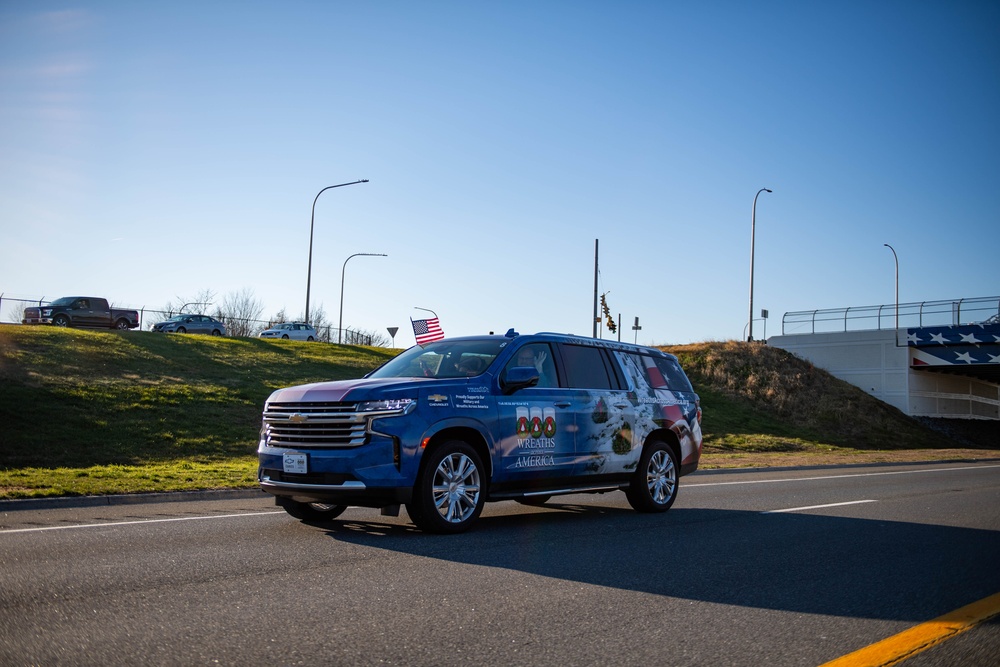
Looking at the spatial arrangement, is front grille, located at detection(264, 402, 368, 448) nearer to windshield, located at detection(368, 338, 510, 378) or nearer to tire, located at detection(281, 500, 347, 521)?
tire, located at detection(281, 500, 347, 521)

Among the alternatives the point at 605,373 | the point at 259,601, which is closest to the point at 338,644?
the point at 259,601

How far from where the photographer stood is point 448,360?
9.94m

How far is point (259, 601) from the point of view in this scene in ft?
18.4

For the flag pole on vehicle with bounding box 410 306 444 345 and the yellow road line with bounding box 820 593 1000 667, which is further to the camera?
the flag pole on vehicle with bounding box 410 306 444 345

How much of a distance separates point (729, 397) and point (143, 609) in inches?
1557

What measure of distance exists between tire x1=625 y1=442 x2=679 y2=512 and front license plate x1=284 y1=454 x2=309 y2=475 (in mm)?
Answer: 4401

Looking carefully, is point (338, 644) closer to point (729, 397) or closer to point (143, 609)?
point (143, 609)

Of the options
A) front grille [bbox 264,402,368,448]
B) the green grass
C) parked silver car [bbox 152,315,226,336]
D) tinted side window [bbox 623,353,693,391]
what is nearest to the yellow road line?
front grille [bbox 264,402,368,448]

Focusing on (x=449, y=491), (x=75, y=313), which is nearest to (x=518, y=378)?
(x=449, y=491)

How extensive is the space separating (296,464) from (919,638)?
556 centimetres

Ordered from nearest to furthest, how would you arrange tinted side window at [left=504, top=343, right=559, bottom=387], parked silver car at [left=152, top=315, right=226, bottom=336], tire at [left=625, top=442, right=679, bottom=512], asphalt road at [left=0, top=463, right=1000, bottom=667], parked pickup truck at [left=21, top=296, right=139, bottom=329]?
asphalt road at [left=0, top=463, right=1000, bottom=667], tinted side window at [left=504, top=343, right=559, bottom=387], tire at [left=625, top=442, right=679, bottom=512], parked pickup truck at [left=21, top=296, right=139, bottom=329], parked silver car at [left=152, top=315, right=226, bottom=336]

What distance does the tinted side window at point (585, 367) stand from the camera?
1054cm

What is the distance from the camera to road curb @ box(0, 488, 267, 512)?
1117 cm

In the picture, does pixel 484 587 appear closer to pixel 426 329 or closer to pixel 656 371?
pixel 656 371
